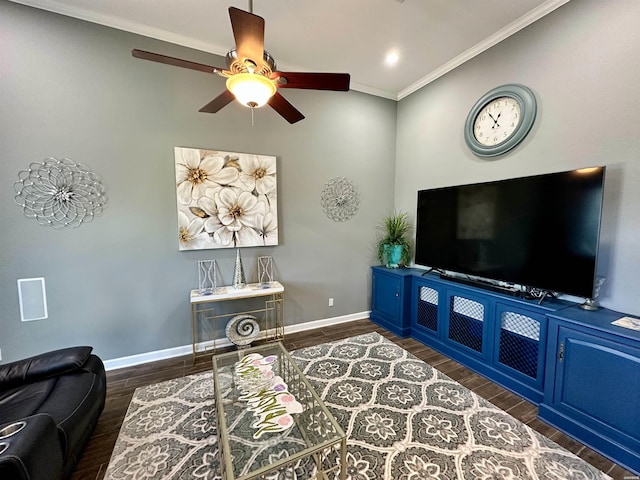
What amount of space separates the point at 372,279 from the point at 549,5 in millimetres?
3417

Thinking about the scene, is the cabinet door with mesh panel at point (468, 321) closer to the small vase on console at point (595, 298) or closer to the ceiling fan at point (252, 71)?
the small vase on console at point (595, 298)

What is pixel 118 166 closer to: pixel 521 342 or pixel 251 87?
pixel 251 87

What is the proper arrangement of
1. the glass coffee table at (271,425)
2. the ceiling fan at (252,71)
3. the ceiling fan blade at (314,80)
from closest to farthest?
1. the glass coffee table at (271,425)
2. the ceiling fan at (252,71)
3. the ceiling fan blade at (314,80)

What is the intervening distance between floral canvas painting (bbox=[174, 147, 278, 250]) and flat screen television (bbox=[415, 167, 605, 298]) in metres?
2.04

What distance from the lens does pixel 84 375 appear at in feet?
5.94

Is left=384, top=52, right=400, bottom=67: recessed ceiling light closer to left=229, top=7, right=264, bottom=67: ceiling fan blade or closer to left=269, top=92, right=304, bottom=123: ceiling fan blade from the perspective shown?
left=269, top=92, right=304, bottom=123: ceiling fan blade

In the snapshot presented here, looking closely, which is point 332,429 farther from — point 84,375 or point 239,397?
point 84,375

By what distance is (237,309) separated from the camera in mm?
3211

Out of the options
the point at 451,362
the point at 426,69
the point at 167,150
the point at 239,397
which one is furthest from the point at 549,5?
the point at 239,397

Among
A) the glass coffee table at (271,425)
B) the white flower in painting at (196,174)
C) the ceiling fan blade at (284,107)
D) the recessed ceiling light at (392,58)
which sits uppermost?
the recessed ceiling light at (392,58)

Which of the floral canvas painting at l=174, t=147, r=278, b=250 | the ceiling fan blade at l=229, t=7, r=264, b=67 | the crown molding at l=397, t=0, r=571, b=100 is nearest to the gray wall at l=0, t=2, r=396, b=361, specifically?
the floral canvas painting at l=174, t=147, r=278, b=250

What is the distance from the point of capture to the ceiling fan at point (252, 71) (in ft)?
4.60

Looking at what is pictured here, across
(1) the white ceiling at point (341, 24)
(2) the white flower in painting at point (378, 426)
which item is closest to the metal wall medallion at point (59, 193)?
(1) the white ceiling at point (341, 24)

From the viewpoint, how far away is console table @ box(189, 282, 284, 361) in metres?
2.83
